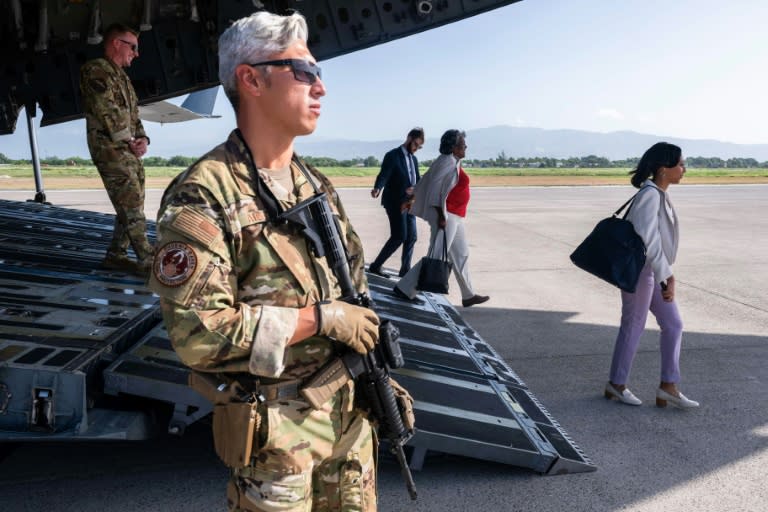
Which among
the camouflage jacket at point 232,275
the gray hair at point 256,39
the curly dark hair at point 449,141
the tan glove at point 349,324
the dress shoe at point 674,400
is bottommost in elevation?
the dress shoe at point 674,400

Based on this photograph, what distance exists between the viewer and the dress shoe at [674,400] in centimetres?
408

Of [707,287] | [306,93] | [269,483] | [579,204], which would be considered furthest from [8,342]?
[579,204]

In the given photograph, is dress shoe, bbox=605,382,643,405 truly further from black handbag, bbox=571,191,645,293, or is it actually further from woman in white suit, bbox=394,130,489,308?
woman in white suit, bbox=394,130,489,308

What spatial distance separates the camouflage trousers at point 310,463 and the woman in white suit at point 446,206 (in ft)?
13.1

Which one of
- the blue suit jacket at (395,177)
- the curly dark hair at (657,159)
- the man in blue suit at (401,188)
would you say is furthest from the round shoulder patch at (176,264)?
the blue suit jacket at (395,177)

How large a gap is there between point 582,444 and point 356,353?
2.38m

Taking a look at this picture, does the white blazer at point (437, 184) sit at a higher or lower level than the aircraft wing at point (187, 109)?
lower

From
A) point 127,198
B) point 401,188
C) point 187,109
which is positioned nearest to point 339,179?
point 187,109

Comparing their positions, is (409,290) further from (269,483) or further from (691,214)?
(691,214)

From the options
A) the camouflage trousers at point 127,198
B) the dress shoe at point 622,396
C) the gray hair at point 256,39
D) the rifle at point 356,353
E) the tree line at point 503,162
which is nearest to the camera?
the gray hair at point 256,39

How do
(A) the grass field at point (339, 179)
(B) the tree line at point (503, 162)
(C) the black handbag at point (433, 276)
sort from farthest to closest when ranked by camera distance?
(B) the tree line at point (503, 162)
(A) the grass field at point (339, 179)
(C) the black handbag at point (433, 276)

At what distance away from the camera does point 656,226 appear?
3.92 metres

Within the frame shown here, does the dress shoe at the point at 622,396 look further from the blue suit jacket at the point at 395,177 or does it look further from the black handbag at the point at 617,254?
the blue suit jacket at the point at 395,177

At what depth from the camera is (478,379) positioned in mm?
3902
